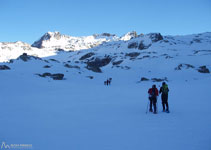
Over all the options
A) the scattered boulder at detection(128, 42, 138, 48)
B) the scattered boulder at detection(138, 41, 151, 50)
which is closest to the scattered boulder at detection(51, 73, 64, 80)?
the scattered boulder at detection(138, 41, 151, 50)

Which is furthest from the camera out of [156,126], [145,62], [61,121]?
[145,62]

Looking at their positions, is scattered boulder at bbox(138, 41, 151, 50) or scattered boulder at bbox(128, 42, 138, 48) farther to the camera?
scattered boulder at bbox(128, 42, 138, 48)

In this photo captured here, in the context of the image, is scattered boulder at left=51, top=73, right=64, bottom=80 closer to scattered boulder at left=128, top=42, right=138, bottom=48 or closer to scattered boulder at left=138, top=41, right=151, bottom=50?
scattered boulder at left=138, top=41, right=151, bottom=50

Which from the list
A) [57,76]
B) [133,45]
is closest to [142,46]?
[133,45]

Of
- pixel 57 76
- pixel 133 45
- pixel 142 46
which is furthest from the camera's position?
pixel 133 45

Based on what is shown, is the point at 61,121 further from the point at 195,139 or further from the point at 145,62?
the point at 145,62

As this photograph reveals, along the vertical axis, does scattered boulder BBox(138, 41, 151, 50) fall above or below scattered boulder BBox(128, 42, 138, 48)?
below

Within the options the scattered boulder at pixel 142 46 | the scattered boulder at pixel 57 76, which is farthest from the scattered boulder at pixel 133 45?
the scattered boulder at pixel 57 76

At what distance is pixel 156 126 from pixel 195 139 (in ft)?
5.27

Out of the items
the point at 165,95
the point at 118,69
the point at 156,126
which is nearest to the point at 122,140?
the point at 156,126

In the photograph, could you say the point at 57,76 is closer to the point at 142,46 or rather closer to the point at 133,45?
the point at 142,46

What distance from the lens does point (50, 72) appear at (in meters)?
33.9

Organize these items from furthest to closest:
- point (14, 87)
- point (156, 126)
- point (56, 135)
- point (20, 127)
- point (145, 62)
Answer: point (145, 62), point (14, 87), point (156, 126), point (20, 127), point (56, 135)

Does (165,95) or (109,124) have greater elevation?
(165,95)
